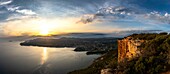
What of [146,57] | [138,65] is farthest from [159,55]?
[138,65]

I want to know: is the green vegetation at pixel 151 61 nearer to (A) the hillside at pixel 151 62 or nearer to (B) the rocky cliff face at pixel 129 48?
(A) the hillside at pixel 151 62

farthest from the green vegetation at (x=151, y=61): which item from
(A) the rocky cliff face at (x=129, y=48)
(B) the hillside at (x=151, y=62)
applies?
(A) the rocky cliff face at (x=129, y=48)

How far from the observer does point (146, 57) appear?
57.5 ft

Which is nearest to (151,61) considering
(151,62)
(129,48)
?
(151,62)

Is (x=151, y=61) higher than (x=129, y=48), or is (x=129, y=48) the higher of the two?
(x=129, y=48)

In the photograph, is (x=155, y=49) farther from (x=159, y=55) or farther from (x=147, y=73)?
(x=147, y=73)

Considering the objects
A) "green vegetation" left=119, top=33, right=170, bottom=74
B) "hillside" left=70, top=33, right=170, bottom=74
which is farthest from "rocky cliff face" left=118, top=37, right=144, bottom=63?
"hillside" left=70, top=33, right=170, bottom=74

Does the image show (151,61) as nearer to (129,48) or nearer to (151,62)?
(151,62)

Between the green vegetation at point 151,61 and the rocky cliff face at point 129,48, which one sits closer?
the green vegetation at point 151,61

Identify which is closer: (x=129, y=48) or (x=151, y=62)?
(x=151, y=62)

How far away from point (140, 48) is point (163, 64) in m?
3.59

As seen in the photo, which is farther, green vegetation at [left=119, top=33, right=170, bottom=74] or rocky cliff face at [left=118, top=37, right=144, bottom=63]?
rocky cliff face at [left=118, top=37, right=144, bottom=63]

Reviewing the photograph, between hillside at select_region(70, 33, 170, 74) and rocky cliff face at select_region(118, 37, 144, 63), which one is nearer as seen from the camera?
hillside at select_region(70, 33, 170, 74)

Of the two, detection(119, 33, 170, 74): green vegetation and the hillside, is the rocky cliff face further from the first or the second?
the hillside
